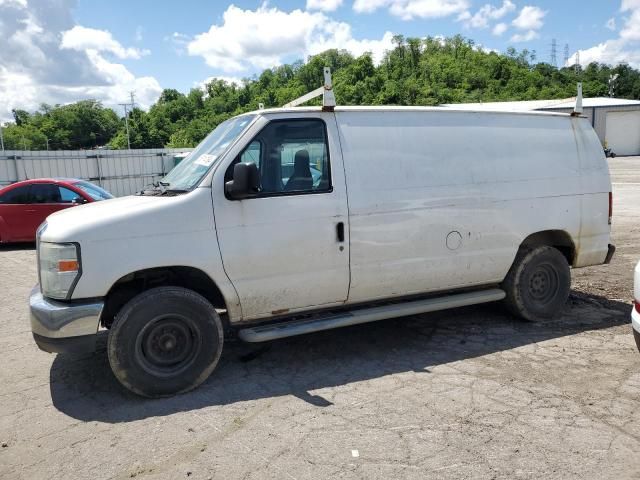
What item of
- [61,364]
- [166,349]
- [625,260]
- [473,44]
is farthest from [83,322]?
[473,44]

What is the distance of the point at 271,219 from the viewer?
14.4 ft

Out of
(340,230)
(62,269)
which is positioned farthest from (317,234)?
(62,269)

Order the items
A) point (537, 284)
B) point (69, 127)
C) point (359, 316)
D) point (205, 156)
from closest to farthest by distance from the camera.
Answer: point (205, 156) → point (359, 316) → point (537, 284) → point (69, 127)

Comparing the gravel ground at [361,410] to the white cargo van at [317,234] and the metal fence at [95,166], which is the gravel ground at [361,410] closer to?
the white cargo van at [317,234]

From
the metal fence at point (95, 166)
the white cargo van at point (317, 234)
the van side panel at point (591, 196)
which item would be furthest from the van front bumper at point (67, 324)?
the metal fence at point (95, 166)

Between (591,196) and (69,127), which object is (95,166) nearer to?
(591,196)

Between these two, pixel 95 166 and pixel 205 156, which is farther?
pixel 95 166

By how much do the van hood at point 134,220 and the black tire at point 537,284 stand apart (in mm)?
3331

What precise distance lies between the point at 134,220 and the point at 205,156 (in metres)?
0.96

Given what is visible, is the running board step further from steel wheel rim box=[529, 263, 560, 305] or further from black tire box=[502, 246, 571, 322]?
steel wheel rim box=[529, 263, 560, 305]

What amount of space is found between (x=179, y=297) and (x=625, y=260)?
7507mm

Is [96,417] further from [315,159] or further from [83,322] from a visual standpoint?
[315,159]

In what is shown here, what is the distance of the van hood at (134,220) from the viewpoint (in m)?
3.98

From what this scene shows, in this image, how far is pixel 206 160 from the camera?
15.1ft
